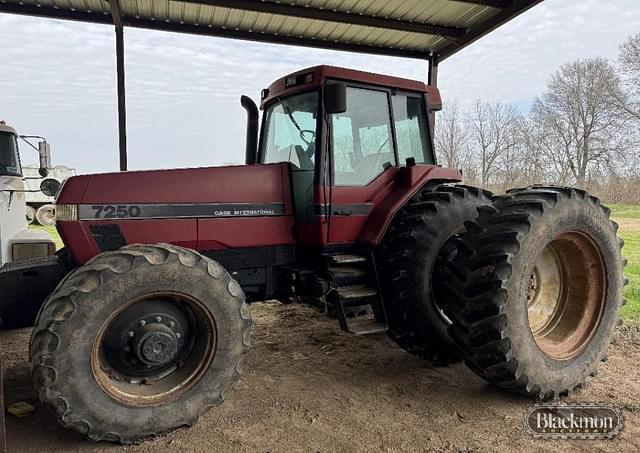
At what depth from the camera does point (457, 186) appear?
4293mm

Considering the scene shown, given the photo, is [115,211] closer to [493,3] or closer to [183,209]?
[183,209]

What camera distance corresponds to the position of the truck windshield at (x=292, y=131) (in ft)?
13.0

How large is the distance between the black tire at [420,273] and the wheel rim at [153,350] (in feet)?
5.02

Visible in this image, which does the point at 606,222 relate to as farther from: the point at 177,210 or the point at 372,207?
the point at 177,210

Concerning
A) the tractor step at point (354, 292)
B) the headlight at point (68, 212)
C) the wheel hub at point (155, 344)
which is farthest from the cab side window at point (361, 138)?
the headlight at point (68, 212)

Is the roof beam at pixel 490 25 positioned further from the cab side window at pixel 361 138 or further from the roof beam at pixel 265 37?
the cab side window at pixel 361 138

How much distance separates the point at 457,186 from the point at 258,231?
1.82 metres

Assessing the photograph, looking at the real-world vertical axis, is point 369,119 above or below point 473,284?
above

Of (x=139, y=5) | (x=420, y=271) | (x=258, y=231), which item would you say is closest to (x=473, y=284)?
(x=420, y=271)

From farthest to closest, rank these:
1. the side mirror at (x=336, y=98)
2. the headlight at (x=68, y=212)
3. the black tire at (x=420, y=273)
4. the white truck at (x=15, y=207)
→ the white truck at (x=15, y=207), the black tire at (x=420, y=273), the side mirror at (x=336, y=98), the headlight at (x=68, y=212)

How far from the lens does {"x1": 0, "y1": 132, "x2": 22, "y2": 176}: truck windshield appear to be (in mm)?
6009

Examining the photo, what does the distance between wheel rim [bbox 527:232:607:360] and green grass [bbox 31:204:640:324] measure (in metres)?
2.13

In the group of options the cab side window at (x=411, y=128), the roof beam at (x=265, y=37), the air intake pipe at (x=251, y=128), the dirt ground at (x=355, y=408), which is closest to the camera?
the dirt ground at (x=355, y=408)

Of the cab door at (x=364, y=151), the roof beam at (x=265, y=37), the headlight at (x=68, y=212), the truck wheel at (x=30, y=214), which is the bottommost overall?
the truck wheel at (x=30, y=214)
